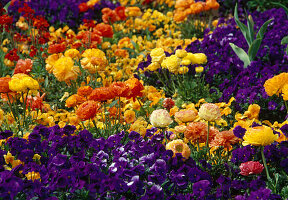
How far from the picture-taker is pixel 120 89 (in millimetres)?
2312

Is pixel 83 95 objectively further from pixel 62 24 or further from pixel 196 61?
pixel 62 24

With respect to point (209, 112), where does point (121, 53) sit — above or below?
below

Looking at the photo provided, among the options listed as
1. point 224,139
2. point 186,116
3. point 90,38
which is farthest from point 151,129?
point 90,38

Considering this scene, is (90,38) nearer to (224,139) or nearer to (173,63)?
(173,63)

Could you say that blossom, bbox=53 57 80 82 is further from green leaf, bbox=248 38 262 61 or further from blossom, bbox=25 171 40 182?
green leaf, bbox=248 38 262 61

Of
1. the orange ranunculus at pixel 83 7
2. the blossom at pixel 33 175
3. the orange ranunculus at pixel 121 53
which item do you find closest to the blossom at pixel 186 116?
the blossom at pixel 33 175

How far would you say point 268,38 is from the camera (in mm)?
4145

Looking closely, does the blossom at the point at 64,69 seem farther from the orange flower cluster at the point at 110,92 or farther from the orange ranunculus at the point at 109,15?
the orange ranunculus at the point at 109,15

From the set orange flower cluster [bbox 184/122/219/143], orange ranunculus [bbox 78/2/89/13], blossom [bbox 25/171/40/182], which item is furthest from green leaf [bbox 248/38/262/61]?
orange ranunculus [bbox 78/2/89/13]

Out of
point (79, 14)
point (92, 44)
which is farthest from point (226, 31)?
point (79, 14)

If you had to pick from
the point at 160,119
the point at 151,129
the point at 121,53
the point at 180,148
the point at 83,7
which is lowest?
the point at 121,53

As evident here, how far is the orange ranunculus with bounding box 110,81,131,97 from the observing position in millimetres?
2299

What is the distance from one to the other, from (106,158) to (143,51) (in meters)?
2.93

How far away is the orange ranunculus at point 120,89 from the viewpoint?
2.30m
